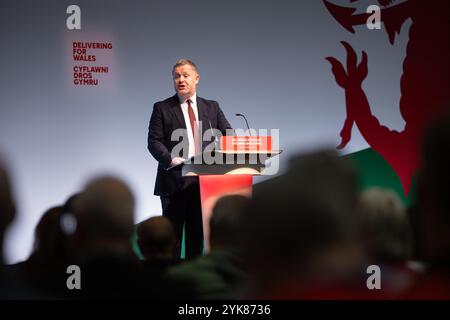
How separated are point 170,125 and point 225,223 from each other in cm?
214

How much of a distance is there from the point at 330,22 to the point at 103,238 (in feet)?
14.3

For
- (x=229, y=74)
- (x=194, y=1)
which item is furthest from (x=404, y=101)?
(x=194, y=1)

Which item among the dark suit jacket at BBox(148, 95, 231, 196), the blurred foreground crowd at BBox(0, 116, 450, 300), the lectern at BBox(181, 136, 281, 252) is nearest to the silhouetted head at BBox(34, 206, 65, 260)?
the blurred foreground crowd at BBox(0, 116, 450, 300)

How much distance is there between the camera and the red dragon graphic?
570 centimetres

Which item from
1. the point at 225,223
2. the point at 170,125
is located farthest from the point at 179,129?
the point at 225,223

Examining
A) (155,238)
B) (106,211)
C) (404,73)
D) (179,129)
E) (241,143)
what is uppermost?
(404,73)

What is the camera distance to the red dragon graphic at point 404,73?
5703 millimetres

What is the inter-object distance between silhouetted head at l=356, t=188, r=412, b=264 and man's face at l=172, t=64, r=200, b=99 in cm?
244

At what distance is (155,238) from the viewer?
239 centimetres

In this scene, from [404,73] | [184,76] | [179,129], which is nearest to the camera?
[184,76]

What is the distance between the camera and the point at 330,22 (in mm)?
5699

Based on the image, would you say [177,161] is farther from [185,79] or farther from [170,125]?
[185,79]
